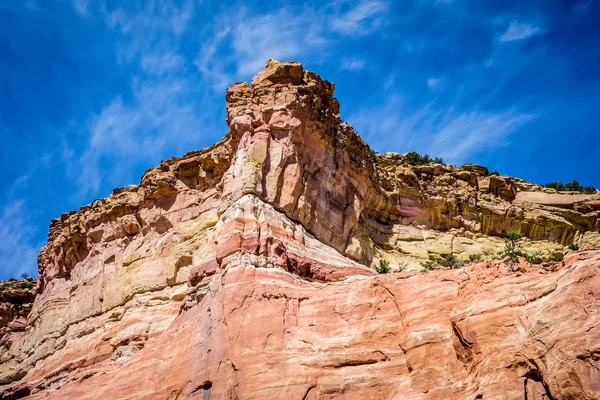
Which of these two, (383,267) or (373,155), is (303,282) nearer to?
(383,267)

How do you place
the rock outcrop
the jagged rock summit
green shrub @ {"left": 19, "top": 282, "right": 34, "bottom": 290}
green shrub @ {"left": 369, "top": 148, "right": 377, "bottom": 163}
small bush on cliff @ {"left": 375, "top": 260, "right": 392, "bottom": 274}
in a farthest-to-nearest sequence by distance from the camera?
green shrub @ {"left": 19, "top": 282, "right": 34, "bottom": 290} → the rock outcrop → green shrub @ {"left": 369, "top": 148, "right": 377, "bottom": 163} → small bush on cliff @ {"left": 375, "top": 260, "right": 392, "bottom": 274} → the jagged rock summit

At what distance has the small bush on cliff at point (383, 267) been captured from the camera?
3256 cm

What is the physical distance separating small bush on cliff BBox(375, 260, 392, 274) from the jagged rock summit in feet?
3.39

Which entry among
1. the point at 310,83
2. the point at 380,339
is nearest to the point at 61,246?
the point at 310,83

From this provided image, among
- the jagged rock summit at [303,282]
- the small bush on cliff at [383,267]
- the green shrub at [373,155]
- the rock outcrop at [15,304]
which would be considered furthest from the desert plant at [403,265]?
the rock outcrop at [15,304]

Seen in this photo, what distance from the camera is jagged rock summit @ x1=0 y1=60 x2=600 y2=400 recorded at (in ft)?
57.2

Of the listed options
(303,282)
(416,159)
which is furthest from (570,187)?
(303,282)

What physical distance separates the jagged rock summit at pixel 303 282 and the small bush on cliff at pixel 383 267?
3.39 ft

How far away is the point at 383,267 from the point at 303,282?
8806 millimetres

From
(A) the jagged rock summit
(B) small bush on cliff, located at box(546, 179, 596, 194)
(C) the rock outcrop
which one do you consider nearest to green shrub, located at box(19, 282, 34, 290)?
(C) the rock outcrop

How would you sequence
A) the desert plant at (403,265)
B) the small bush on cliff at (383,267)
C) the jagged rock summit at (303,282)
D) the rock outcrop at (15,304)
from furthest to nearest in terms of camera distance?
the rock outcrop at (15,304)
the desert plant at (403,265)
the small bush on cliff at (383,267)
the jagged rock summit at (303,282)

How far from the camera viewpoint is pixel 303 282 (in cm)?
2470

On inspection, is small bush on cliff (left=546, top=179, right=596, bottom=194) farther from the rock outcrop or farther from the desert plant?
the rock outcrop

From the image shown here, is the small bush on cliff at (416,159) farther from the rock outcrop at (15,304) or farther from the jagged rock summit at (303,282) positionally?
the rock outcrop at (15,304)
